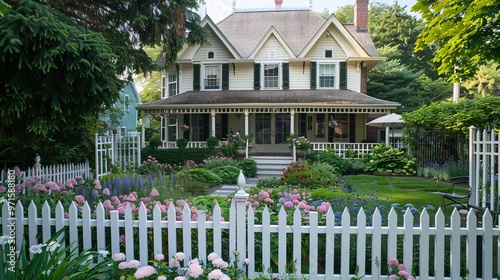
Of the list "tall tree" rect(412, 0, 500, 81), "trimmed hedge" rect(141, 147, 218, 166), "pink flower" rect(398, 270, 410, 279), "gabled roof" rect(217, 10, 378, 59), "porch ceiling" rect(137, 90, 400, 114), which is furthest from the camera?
"gabled roof" rect(217, 10, 378, 59)

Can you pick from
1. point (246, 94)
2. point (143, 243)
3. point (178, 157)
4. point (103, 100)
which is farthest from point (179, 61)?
point (143, 243)

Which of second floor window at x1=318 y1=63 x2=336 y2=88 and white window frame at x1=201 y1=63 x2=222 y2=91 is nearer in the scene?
second floor window at x1=318 y1=63 x2=336 y2=88

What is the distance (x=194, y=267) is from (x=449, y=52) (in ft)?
15.5

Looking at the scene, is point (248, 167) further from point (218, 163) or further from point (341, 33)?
point (341, 33)

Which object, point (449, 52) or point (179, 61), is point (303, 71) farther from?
point (449, 52)

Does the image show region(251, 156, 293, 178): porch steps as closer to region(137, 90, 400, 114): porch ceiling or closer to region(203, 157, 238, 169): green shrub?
region(203, 157, 238, 169): green shrub

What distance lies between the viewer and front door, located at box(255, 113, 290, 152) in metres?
20.7

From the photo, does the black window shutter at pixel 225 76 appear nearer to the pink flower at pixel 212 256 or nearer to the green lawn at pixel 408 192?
the green lawn at pixel 408 192

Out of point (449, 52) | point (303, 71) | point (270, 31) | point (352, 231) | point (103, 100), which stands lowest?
point (352, 231)

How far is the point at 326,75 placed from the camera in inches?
813

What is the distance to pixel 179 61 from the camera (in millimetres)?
21000

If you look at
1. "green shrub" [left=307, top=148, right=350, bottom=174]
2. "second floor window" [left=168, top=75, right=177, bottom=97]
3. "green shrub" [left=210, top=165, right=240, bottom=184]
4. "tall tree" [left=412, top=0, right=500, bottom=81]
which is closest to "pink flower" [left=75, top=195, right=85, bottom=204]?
"tall tree" [left=412, top=0, right=500, bottom=81]

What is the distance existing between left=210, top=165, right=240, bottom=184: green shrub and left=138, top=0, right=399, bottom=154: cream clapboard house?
5.89 m

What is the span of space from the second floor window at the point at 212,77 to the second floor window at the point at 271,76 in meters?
2.71
